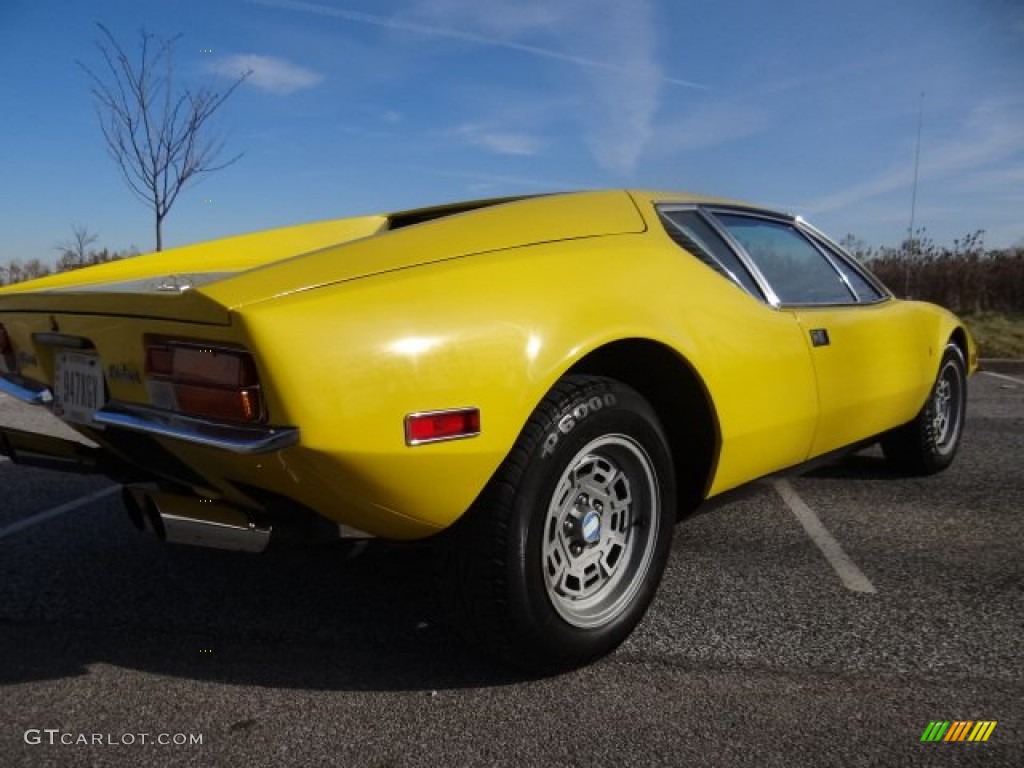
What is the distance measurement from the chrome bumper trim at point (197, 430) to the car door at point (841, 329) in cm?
183

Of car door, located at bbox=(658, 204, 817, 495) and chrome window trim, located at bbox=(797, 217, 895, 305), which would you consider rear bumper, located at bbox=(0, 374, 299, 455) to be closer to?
car door, located at bbox=(658, 204, 817, 495)

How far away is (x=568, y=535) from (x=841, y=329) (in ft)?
5.07

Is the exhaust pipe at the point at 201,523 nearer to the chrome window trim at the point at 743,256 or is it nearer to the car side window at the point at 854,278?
the chrome window trim at the point at 743,256

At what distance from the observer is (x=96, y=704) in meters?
1.88

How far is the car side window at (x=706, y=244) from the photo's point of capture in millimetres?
2492

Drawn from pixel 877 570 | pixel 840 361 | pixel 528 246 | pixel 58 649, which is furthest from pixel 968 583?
pixel 58 649

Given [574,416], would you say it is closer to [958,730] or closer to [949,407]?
[958,730]

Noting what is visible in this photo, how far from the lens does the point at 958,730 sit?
175cm

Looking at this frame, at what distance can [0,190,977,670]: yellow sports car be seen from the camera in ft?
5.26

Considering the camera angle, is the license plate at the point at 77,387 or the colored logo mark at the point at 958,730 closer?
the colored logo mark at the point at 958,730

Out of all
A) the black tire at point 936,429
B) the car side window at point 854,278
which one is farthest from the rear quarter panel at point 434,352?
the black tire at point 936,429

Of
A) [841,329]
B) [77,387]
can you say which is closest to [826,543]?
[841,329]

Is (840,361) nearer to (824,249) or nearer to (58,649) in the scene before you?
(824,249)

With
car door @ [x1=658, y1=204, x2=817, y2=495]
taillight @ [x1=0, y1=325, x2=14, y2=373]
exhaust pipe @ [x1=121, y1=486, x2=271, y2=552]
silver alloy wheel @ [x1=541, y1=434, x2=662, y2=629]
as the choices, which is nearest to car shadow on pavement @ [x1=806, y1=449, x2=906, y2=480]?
car door @ [x1=658, y1=204, x2=817, y2=495]
